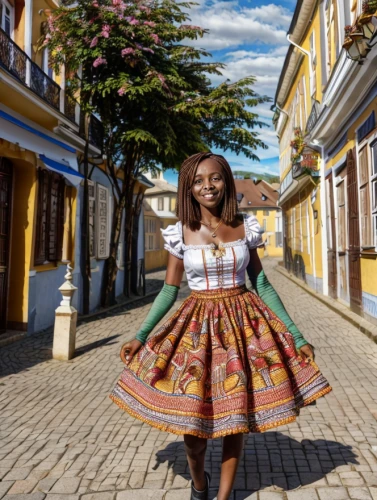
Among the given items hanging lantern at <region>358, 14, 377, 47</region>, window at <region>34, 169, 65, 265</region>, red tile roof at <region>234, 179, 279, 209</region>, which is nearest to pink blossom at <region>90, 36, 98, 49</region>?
window at <region>34, 169, 65, 265</region>

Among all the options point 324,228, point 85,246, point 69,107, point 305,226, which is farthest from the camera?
point 305,226

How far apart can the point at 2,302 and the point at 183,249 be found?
264 inches

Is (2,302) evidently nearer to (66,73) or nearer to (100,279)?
(100,279)

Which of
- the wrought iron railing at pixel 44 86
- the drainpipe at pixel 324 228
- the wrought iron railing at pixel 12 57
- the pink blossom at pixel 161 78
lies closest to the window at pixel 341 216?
the drainpipe at pixel 324 228

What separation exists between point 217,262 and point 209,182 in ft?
1.41

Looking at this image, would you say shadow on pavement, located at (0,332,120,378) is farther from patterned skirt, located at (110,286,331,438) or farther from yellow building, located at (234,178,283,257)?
yellow building, located at (234,178,283,257)

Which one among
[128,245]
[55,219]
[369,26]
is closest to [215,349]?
[369,26]

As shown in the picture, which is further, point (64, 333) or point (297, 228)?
point (297, 228)

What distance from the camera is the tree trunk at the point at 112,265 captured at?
508 inches

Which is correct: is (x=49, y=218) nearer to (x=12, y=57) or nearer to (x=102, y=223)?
(x=12, y=57)

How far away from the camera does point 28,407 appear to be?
4.75 meters

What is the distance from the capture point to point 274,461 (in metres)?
3.29

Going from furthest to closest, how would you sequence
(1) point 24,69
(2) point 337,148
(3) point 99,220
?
(3) point 99,220 < (2) point 337,148 < (1) point 24,69

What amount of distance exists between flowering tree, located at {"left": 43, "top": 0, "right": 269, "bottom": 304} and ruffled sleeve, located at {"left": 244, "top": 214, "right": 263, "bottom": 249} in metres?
8.24
